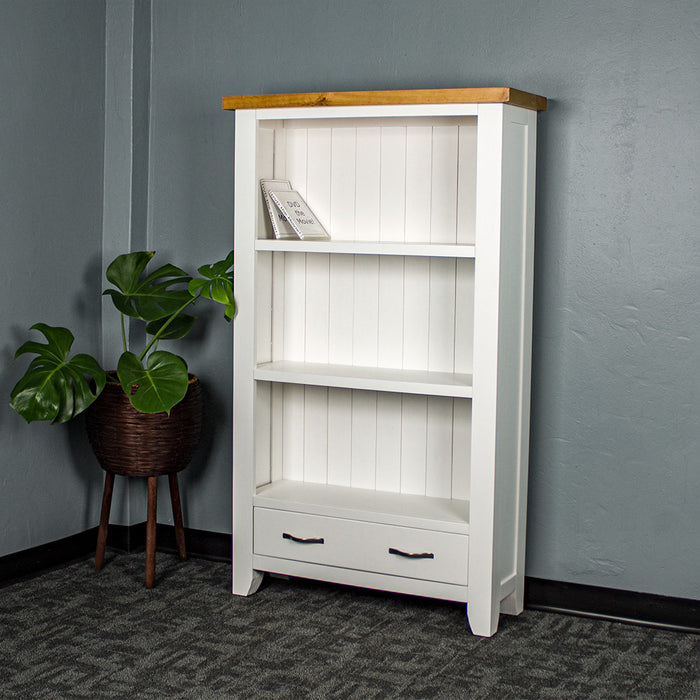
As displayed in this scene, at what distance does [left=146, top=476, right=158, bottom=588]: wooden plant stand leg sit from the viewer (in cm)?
324

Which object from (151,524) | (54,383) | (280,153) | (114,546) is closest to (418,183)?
(280,153)

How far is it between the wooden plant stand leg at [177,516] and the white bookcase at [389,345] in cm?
35

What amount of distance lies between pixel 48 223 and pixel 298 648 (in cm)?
173

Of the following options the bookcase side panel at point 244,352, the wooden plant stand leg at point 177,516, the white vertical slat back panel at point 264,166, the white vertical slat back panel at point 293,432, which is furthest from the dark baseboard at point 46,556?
the white vertical slat back panel at point 264,166

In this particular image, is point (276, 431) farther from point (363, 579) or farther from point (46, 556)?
point (46, 556)

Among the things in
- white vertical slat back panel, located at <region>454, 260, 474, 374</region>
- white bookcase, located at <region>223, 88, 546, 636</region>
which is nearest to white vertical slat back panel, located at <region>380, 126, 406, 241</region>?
white bookcase, located at <region>223, 88, 546, 636</region>

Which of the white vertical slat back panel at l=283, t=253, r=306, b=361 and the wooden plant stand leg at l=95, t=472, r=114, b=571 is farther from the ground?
the white vertical slat back panel at l=283, t=253, r=306, b=361

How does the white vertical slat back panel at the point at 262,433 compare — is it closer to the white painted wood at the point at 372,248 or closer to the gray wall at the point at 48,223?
the white painted wood at the point at 372,248

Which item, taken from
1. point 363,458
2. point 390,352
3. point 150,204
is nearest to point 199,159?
point 150,204

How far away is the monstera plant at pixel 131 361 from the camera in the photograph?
9.78ft

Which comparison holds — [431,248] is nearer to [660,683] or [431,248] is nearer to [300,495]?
[300,495]

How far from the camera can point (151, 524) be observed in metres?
3.26

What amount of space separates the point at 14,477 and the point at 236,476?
2.58ft

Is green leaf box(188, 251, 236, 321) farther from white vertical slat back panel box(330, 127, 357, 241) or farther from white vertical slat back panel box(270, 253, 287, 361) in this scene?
white vertical slat back panel box(330, 127, 357, 241)
